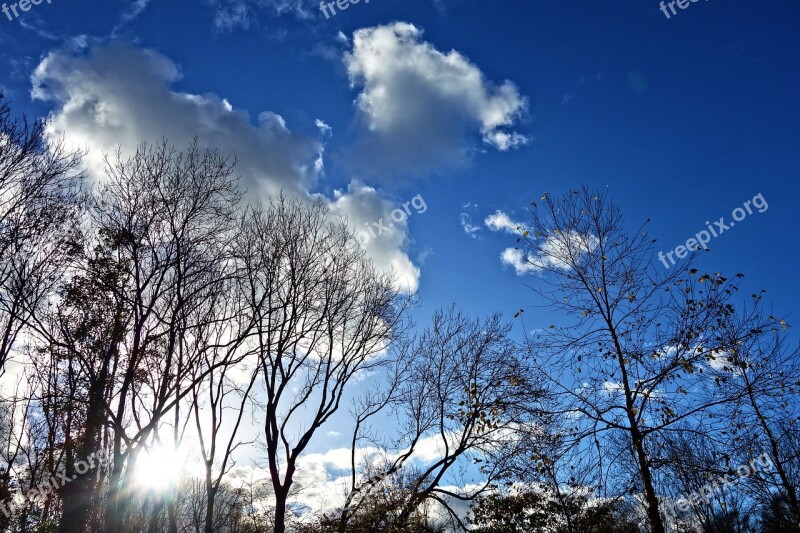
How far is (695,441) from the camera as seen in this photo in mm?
9477

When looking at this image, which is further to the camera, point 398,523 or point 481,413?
point 398,523

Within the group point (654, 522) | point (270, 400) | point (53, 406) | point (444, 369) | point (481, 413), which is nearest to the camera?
point (654, 522)

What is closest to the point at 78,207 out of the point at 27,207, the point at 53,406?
the point at 27,207

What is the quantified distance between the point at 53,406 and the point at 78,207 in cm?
585

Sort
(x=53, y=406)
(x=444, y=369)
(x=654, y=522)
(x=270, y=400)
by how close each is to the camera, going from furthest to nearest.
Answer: (x=444, y=369) < (x=270, y=400) < (x=53, y=406) < (x=654, y=522)

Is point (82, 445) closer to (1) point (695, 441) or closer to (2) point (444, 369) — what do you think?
(2) point (444, 369)

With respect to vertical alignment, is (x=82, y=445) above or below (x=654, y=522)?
above

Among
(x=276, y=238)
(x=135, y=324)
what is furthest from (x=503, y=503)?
(x=135, y=324)

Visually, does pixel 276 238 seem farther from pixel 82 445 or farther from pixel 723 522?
pixel 723 522

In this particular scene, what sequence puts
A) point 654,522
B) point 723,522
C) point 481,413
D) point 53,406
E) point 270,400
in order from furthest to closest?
1. point 723,522
2. point 270,400
3. point 53,406
4. point 481,413
5. point 654,522

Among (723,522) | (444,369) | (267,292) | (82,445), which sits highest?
(267,292)

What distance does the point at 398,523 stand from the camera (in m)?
14.3


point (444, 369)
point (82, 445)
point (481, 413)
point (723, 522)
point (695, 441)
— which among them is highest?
point (444, 369)

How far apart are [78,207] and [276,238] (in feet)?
19.4
